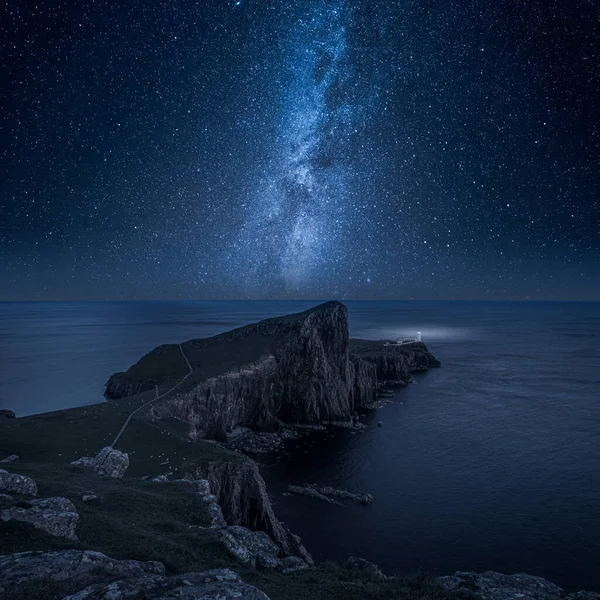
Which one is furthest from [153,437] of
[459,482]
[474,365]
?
[474,365]

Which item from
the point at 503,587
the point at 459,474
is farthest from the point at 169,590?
the point at 459,474

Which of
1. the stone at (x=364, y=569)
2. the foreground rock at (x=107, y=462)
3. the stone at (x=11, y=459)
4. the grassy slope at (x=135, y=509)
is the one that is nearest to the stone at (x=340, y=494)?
the grassy slope at (x=135, y=509)

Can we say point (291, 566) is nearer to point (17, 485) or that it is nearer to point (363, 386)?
point (17, 485)

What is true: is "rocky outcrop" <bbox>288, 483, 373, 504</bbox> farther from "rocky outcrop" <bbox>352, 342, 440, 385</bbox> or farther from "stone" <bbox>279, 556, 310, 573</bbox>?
"rocky outcrop" <bbox>352, 342, 440, 385</bbox>

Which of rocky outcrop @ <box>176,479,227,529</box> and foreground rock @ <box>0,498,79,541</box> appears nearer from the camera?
foreground rock @ <box>0,498,79,541</box>

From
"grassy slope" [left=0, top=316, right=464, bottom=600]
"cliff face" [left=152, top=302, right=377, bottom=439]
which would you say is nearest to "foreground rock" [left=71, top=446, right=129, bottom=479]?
"grassy slope" [left=0, top=316, right=464, bottom=600]
